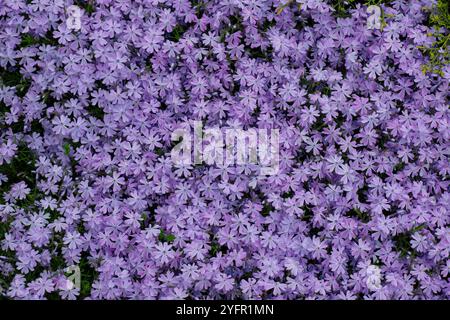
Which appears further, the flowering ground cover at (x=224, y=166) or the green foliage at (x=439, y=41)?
the green foliage at (x=439, y=41)

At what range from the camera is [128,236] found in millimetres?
2816

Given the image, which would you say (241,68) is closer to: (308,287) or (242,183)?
(242,183)

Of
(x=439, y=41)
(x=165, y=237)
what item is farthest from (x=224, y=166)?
(x=439, y=41)

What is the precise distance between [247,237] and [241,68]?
764 millimetres

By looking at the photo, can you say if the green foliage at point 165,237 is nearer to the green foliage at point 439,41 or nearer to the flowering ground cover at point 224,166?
the flowering ground cover at point 224,166

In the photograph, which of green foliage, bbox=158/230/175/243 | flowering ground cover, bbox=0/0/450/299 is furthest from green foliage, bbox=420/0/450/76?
green foliage, bbox=158/230/175/243

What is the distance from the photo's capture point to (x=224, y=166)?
9.32 feet

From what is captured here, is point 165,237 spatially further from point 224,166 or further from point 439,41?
point 439,41

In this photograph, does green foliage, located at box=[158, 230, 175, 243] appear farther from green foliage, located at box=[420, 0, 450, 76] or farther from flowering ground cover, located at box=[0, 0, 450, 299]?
green foliage, located at box=[420, 0, 450, 76]

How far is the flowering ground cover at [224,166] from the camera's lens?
277 centimetres

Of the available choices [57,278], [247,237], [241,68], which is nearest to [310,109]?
[241,68]

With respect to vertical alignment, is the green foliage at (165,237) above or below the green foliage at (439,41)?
below

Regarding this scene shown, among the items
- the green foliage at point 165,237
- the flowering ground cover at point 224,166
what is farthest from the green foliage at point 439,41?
the green foliage at point 165,237

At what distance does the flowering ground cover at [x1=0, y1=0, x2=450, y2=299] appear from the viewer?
2771mm
